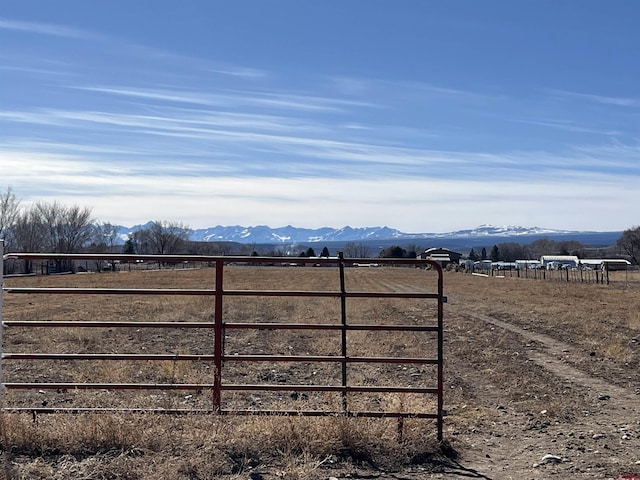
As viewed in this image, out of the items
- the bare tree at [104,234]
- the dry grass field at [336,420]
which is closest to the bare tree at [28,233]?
the bare tree at [104,234]

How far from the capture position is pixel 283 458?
21.8ft

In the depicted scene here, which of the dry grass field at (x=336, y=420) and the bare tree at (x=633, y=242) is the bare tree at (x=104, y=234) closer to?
the bare tree at (x=633, y=242)

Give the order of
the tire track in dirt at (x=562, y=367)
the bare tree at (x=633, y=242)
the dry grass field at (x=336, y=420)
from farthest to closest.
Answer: the bare tree at (x=633, y=242) < the tire track in dirt at (x=562, y=367) < the dry grass field at (x=336, y=420)

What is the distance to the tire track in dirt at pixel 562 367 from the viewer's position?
34.8ft

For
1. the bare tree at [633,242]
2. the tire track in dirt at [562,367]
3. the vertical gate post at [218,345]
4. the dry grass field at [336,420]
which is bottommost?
the tire track in dirt at [562,367]

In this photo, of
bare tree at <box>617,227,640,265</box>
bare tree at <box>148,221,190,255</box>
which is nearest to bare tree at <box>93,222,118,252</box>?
bare tree at <box>148,221,190,255</box>

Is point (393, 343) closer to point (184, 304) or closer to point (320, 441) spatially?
point (320, 441)

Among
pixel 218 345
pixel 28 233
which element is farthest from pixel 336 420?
pixel 28 233

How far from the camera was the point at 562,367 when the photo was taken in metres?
13.5

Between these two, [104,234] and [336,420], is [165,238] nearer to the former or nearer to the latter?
[104,234]

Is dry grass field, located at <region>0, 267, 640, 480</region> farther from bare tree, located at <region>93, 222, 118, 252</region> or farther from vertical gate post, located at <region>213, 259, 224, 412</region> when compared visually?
bare tree, located at <region>93, 222, 118, 252</region>

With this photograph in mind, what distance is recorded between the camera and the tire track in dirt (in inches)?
417

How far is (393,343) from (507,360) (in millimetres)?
2740

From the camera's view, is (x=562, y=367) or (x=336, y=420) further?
(x=562, y=367)
